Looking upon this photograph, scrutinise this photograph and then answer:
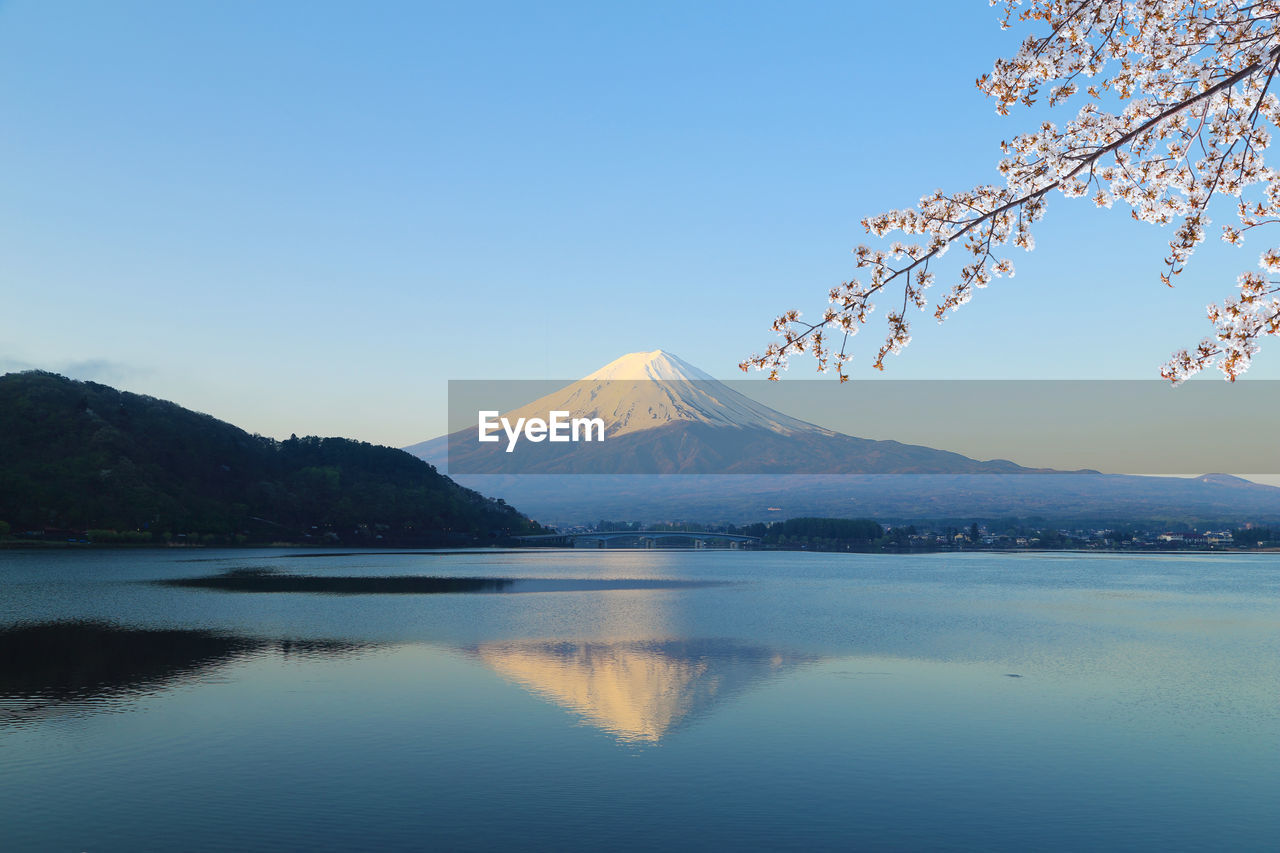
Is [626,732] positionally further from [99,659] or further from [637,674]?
[99,659]

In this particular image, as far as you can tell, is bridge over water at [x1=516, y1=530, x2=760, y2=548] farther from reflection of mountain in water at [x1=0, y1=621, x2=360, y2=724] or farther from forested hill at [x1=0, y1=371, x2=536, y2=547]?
reflection of mountain in water at [x1=0, y1=621, x2=360, y2=724]

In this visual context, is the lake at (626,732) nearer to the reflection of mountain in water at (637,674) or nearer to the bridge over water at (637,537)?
the reflection of mountain in water at (637,674)

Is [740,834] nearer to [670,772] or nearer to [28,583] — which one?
[670,772]

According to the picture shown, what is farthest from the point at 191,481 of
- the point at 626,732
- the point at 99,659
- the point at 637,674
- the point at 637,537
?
the point at 626,732

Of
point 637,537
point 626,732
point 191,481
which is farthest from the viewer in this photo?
point 637,537

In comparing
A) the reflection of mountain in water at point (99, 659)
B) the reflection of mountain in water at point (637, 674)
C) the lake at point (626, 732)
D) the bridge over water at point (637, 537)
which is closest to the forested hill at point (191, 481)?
the bridge over water at point (637, 537)

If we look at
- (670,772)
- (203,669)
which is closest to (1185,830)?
(670,772)

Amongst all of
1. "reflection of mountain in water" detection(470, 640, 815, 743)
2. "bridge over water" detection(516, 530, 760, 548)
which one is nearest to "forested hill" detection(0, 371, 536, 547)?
"bridge over water" detection(516, 530, 760, 548)
